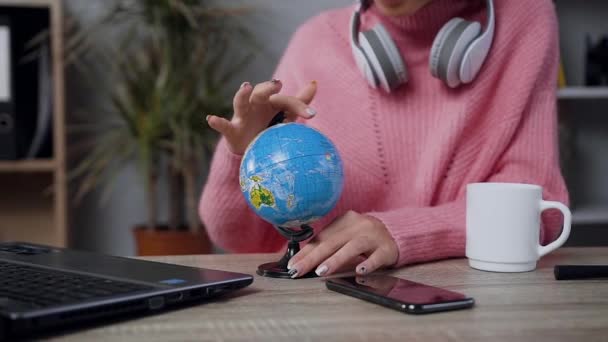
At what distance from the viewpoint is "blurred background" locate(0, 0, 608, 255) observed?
7.21ft

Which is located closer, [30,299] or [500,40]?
[30,299]

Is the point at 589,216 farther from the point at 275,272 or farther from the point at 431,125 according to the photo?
the point at 275,272

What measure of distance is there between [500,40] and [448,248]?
464 millimetres

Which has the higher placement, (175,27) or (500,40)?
(175,27)

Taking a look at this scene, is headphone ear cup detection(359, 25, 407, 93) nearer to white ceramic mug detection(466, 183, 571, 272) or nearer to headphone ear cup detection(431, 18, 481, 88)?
headphone ear cup detection(431, 18, 481, 88)

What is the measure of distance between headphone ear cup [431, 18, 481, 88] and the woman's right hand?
295mm

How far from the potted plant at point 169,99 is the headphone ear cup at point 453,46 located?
1.20 meters

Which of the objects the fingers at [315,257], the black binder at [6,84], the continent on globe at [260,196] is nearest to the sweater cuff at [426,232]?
the fingers at [315,257]

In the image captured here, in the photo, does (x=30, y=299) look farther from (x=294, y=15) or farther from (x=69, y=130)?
(x=294, y=15)

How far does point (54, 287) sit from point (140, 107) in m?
1.71

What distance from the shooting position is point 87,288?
615mm

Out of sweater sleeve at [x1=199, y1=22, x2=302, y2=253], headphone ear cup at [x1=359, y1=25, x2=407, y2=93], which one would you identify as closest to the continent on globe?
sweater sleeve at [x1=199, y1=22, x2=302, y2=253]

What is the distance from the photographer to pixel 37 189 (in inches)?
95.0

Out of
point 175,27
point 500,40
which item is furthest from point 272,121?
point 175,27
